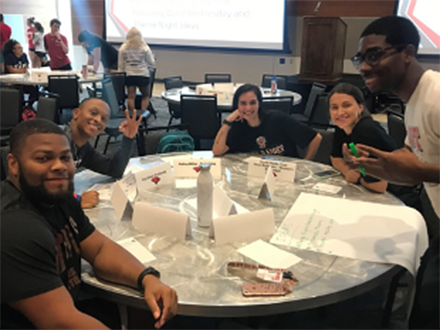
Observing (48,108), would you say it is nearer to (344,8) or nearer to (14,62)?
(14,62)

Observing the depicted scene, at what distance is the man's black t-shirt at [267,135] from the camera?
279cm

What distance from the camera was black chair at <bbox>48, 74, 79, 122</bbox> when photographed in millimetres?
5105

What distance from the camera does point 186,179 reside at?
7.37 feet

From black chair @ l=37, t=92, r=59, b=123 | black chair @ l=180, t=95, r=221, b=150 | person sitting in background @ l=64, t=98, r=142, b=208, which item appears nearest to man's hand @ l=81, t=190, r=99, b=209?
person sitting in background @ l=64, t=98, r=142, b=208

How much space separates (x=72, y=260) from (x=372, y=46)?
1.29 metres

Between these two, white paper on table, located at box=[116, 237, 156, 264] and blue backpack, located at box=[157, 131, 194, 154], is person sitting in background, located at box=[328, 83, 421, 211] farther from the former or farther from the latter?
white paper on table, located at box=[116, 237, 156, 264]

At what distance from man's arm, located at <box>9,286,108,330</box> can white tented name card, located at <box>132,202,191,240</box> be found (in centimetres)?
53

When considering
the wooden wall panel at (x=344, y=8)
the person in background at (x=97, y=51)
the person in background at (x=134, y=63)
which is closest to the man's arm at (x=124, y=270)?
the person in background at (x=134, y=63)

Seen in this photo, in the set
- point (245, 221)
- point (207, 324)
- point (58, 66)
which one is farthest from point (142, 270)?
point (58, 66)

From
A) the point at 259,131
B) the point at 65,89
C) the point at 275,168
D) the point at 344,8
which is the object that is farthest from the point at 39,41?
the point at 275,168

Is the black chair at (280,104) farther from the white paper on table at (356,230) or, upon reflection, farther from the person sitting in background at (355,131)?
the white paper on table at (356,230)

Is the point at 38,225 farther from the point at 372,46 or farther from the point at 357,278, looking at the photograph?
the point at 372,46

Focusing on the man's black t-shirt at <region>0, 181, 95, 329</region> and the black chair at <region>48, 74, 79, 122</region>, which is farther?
the black chair at <region>48, 74, 79, 122</region>

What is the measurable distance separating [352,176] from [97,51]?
572 centimetres
